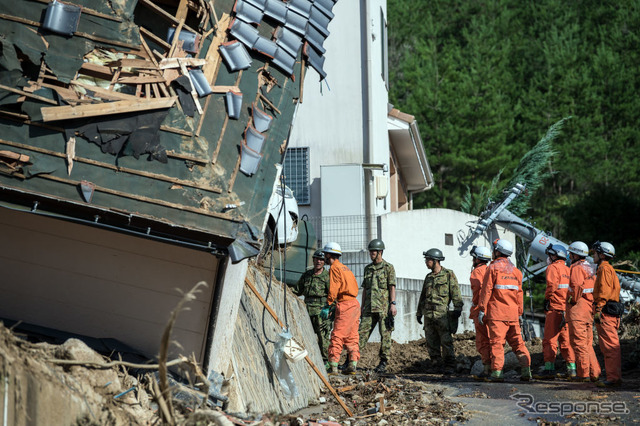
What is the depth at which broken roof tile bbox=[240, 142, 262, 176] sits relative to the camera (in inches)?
373

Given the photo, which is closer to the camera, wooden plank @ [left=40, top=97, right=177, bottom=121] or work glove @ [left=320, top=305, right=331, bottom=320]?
wooden plank @ [left=40, top=97, right=177, bottom=121]

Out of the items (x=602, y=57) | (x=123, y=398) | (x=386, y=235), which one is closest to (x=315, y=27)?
(x=123, y=398)

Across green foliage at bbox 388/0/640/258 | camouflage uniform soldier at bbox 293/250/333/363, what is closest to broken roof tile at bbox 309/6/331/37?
camouflage uniform soldier at bbox 293/250/333/363

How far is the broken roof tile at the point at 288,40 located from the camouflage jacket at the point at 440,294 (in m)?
6.23

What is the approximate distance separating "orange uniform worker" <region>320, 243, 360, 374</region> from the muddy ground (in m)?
0.49

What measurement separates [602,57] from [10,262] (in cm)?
3604

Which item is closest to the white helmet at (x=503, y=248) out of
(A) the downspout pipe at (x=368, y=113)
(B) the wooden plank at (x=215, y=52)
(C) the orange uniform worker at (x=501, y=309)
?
(C) the orange uniform worker at (x=501, y=309)

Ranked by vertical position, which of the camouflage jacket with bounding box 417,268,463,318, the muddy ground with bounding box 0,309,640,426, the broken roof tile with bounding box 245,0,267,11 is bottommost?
the muddy ground with bounding box 0,309,640,426

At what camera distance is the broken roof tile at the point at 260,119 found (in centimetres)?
993

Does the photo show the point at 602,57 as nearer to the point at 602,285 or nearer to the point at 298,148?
the point at 298,148

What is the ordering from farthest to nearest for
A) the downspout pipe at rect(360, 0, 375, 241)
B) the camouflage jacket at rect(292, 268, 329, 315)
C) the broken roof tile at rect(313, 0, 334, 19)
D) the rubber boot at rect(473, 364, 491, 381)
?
the downspout pipe at rect(360, 0, 375, 241), the camouflage jacket at rect(292, 268, 329, 315), the rubber boot at rect(473, 364, 491, 381), the broken roof tile at rect(313, 0, 334, 19)

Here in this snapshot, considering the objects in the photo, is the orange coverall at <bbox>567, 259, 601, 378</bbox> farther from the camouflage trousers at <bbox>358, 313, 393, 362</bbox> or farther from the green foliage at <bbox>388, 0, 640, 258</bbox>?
the green foliage at <bbox>388, 0, 640, 258</bbox>

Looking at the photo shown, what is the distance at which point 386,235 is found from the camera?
19.9 m

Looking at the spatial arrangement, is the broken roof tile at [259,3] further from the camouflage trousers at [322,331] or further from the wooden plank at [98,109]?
the camouflage trousers at [322,331]
